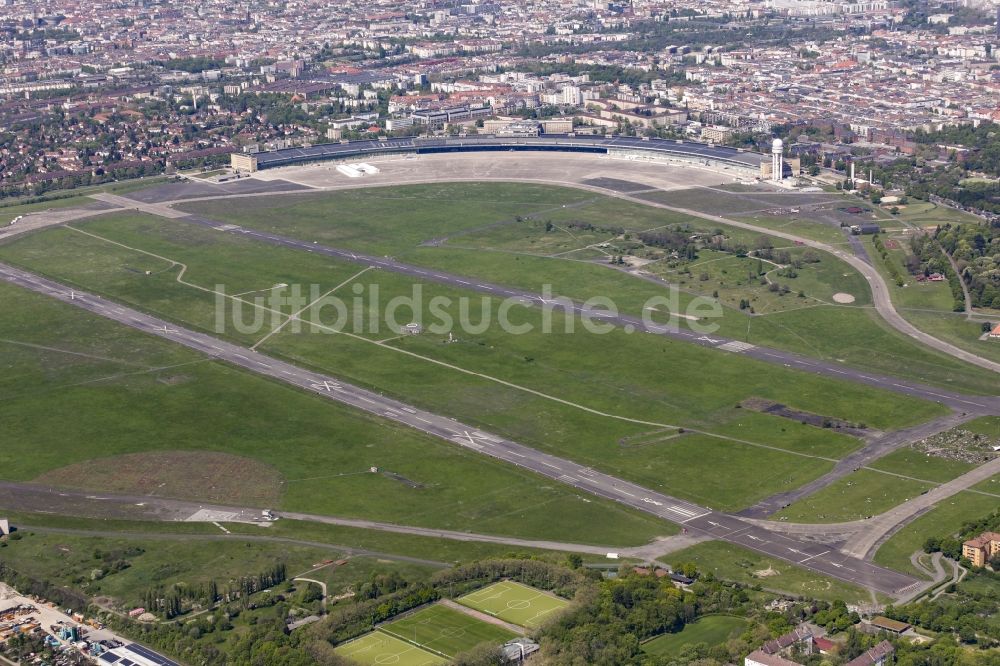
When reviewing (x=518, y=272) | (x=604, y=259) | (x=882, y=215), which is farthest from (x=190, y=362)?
(x=882, y=215)

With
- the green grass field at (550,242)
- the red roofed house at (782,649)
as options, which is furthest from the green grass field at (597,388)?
the red roofed house at (782,649)

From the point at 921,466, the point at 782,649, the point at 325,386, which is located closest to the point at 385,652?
the point at 782,649

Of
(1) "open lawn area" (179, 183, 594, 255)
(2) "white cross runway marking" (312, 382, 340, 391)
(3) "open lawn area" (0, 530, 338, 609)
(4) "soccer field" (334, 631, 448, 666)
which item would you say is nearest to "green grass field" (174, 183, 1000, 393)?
(1) "open lawn area" (179, 183, 594, 255)

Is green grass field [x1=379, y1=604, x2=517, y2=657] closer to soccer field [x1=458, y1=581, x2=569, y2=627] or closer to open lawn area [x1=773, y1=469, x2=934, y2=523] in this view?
soccer field [x1=458, y1=581, x2=569, y2=627]

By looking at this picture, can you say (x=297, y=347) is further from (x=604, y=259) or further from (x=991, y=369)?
(x=991, y=369)

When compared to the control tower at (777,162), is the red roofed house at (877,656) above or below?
below

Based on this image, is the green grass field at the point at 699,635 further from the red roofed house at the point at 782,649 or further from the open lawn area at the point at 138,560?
the open lawn area at the point at 138,560

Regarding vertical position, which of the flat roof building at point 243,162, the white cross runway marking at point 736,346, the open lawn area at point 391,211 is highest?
the flat roof building at point 243,162

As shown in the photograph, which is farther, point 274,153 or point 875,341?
point 274,153
